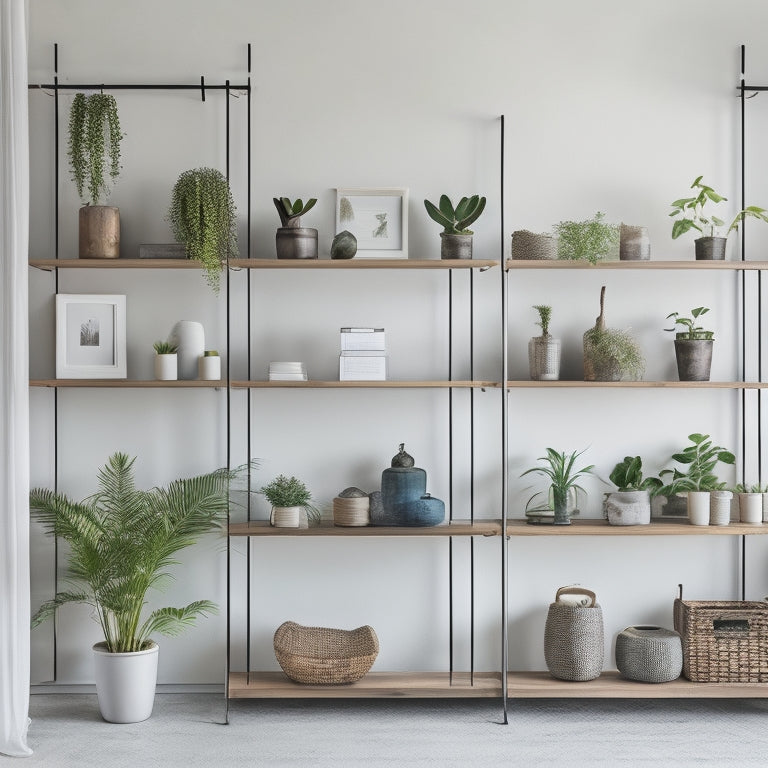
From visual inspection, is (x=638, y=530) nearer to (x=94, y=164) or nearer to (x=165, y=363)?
(x=165, y=363)

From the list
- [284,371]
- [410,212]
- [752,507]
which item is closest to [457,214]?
[410,212]

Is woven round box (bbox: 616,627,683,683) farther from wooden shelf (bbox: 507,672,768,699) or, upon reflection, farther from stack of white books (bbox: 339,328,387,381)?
stack of white books (bbox: 339,328,387,381)

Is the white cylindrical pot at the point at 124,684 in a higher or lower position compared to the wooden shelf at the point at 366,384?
lower

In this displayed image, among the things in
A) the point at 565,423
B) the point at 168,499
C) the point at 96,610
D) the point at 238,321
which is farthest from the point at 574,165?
the point at 96,610

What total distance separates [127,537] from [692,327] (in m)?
2.60

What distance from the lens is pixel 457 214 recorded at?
387cm

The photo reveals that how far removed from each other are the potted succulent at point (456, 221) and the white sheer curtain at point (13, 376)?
1640 mm

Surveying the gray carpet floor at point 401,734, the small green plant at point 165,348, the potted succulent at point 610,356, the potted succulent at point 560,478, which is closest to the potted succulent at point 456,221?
the potted succulent at point 610,356

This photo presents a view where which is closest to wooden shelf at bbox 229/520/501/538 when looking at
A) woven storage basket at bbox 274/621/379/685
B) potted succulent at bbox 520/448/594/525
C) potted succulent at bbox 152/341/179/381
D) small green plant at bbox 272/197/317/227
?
potted succulent at bbox 520/448/594/525

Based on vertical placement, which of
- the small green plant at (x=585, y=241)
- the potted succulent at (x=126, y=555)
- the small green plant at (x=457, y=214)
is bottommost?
the potted succulent at (x=126, y=555)

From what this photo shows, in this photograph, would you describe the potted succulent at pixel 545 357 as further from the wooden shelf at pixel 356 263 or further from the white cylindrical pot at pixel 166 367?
the white cylindrical pot at pixel 166 367

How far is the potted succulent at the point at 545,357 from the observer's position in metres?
3.88

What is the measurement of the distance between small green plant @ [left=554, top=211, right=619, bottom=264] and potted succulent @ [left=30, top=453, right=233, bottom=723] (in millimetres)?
1730

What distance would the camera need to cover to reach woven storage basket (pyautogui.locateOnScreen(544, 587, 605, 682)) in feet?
12.3
